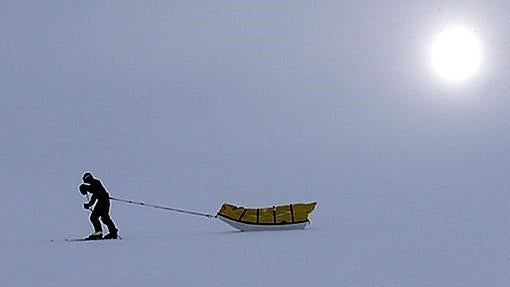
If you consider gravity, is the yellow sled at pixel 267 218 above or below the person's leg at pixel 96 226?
above

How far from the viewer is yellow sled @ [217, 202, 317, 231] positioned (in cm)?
1298

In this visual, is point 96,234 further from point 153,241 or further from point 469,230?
point 469,230

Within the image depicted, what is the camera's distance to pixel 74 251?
30.6 feet

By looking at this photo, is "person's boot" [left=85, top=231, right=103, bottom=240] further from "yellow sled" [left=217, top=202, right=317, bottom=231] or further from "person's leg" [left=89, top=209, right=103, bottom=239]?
"yellow sled" [left=217, top=202, right=317, bottom=231]

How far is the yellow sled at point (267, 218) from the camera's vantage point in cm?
1298

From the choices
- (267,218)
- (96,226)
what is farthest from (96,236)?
(267,218)

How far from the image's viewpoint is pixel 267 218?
13.1 m

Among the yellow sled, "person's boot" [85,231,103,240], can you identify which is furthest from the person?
the yellow sled

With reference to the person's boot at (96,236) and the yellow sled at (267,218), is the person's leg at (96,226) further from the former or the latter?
the yellow sled at (267,218)

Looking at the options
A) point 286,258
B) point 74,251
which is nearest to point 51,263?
point 74,251

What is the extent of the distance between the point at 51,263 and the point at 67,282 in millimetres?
1486

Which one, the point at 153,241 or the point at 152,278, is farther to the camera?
the point at 153,241

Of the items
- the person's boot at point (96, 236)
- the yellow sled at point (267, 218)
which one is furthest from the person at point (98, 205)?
the yellow sled at point (267, 218)

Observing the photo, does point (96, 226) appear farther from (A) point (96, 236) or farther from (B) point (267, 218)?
(B) point (267, 218)
